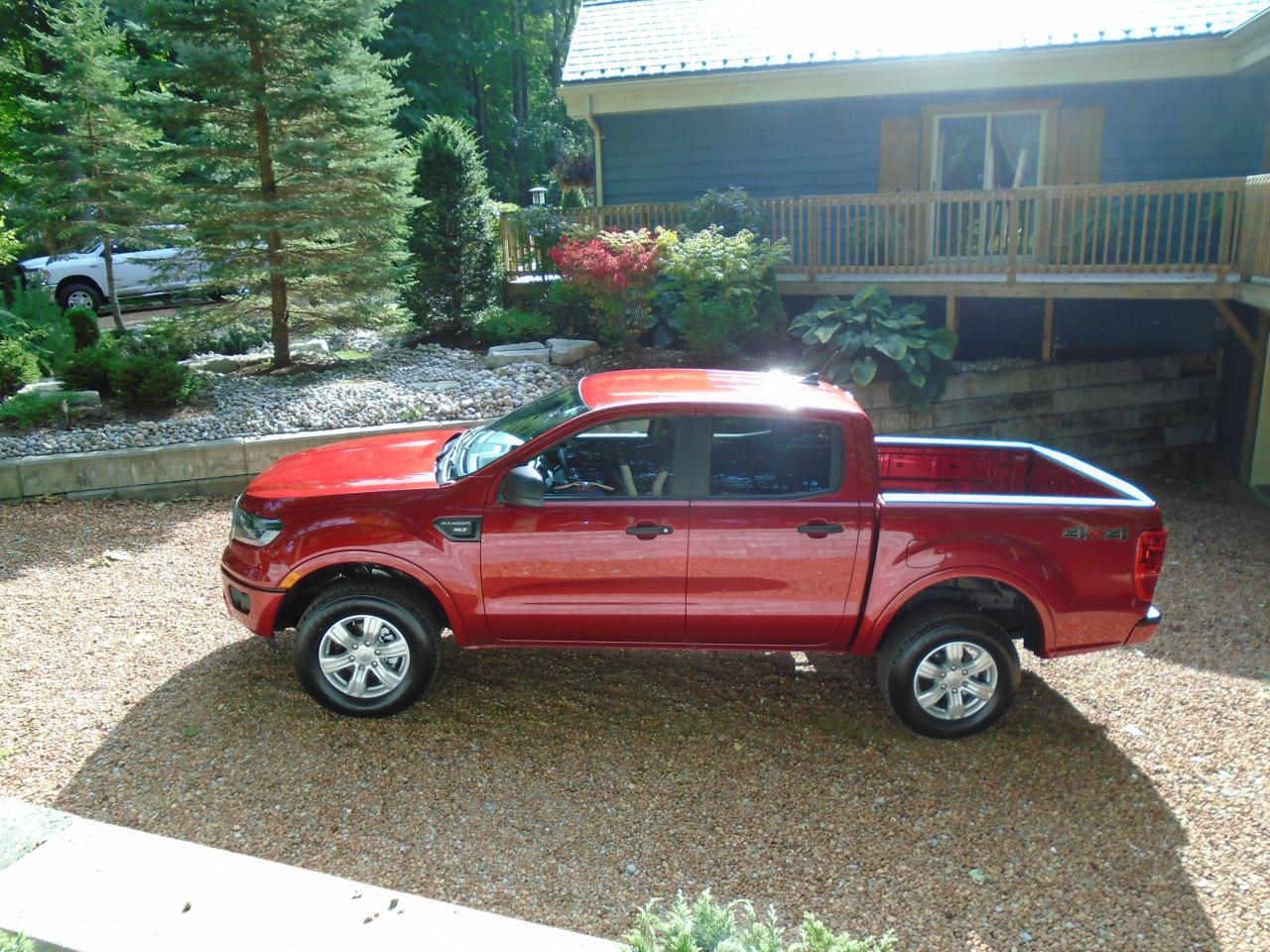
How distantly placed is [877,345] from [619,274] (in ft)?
9.55

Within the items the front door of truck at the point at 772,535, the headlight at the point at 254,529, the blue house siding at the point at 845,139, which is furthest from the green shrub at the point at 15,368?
the front door of truck at the point at 772,535

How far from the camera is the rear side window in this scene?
500cm

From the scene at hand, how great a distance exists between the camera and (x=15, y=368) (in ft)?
Result: 34.9

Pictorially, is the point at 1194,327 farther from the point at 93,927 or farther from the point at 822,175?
the point at 93,927

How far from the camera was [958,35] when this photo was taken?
13.1 m

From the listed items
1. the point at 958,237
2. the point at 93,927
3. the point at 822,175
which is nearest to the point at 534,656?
the point at 93,927

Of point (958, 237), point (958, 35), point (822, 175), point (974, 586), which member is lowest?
point (974, 586)

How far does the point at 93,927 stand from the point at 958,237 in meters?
10.8

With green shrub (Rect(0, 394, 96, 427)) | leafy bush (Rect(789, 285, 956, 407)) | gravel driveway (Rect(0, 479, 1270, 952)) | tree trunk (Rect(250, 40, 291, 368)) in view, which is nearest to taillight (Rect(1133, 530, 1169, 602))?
gravel driveway (Rect(0, 479, 1270, 952))

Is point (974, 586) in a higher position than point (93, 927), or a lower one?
higher

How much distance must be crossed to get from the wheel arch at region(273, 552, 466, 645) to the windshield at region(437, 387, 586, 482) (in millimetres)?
512

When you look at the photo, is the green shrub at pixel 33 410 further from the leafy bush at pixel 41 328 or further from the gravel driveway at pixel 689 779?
the gravel driveway at pixel 689 779

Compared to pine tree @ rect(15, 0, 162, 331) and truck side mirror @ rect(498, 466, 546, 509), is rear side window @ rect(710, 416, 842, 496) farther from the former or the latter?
pine tree @ rect(15, 0, 162, 331)

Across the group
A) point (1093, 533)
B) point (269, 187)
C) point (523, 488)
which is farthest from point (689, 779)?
point (269, 187)
